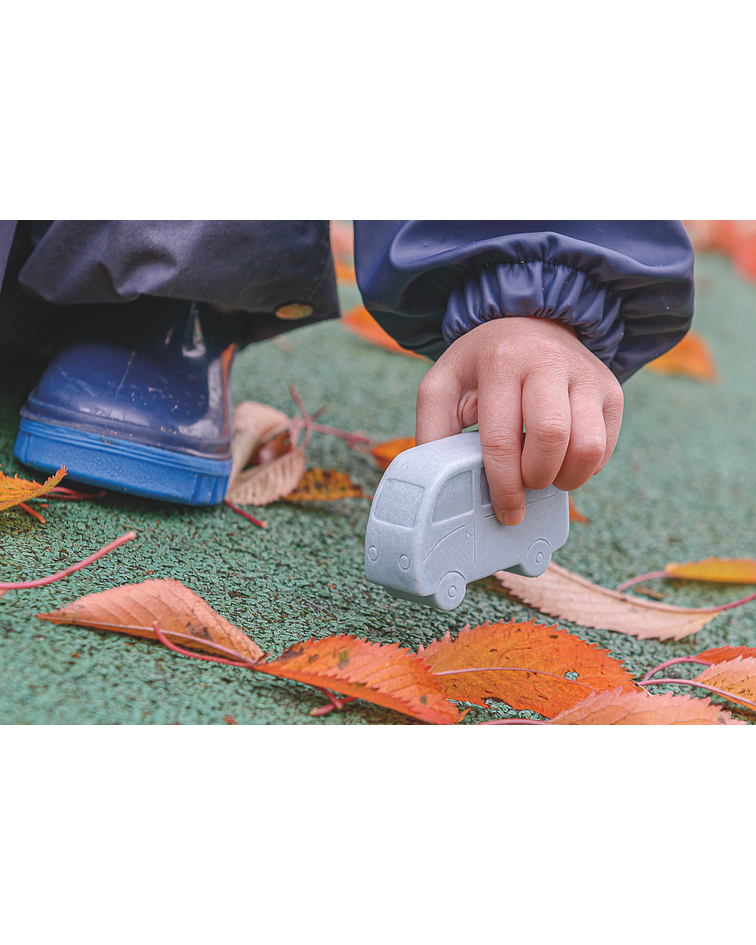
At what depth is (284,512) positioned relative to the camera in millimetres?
795

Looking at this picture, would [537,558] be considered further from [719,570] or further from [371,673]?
[719,570]

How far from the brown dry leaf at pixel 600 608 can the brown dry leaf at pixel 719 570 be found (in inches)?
3.1

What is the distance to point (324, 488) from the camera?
84 centimetres

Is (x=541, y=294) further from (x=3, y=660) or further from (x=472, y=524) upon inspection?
(x=3, y=660)

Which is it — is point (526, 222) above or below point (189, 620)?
above

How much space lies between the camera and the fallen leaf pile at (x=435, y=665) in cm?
48

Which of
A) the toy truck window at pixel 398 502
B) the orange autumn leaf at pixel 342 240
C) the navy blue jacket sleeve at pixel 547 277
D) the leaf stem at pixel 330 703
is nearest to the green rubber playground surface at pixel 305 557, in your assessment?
the leaf stem at pixel 330 703

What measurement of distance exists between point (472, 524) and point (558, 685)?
0.13 metres

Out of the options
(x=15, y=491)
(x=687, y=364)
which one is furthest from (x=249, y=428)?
(x=687, y=364)

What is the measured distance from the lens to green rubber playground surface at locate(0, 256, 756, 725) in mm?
467

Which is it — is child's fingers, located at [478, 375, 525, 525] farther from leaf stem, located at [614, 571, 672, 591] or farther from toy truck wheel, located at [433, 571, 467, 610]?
leaf stem, located at [614, 571, 672, 591]

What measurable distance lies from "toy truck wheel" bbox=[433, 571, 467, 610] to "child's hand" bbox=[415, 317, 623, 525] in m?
0.06

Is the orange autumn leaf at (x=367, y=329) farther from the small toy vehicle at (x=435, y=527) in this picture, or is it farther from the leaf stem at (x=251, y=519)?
the small toy vehicle at (x=435, y=527)
